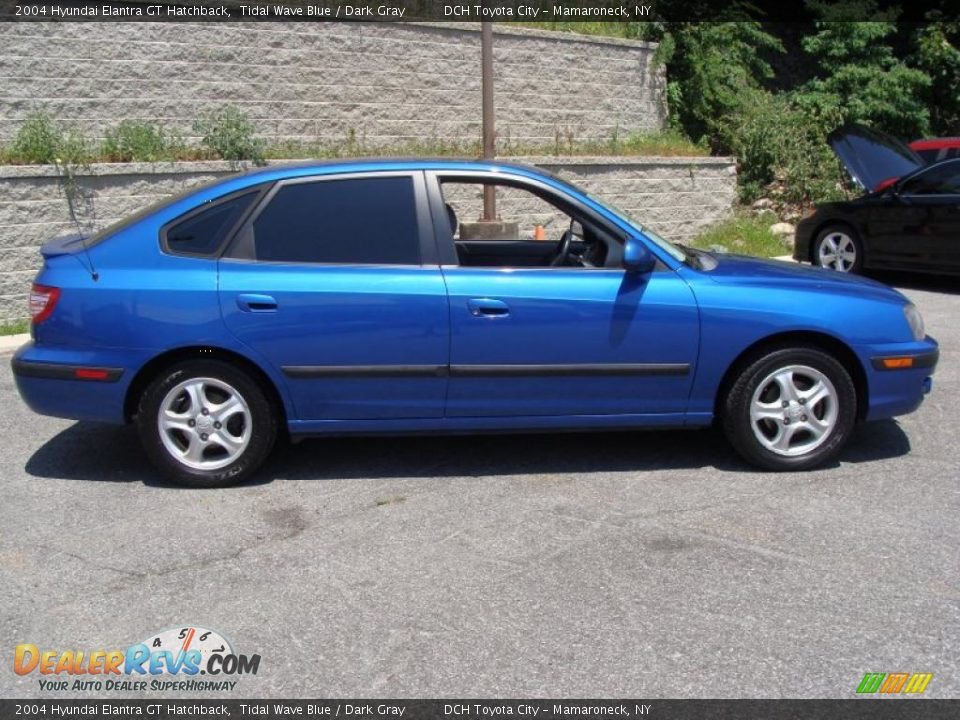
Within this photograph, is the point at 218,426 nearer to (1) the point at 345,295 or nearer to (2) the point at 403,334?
(1) the point at 345,295

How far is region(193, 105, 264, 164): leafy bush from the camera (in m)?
10.3

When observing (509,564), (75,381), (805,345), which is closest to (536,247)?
(805,345)

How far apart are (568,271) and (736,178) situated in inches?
378

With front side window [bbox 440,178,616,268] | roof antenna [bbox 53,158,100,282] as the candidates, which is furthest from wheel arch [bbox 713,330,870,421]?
roof antenna [bbox 53,158,100,282]

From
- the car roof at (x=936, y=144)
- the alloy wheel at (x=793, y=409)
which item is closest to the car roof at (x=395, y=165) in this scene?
the alloy wheel at (x=793, y=409)

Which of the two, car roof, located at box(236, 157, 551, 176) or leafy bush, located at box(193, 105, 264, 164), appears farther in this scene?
leafy bush, located at box(193, 105, 264, 164)

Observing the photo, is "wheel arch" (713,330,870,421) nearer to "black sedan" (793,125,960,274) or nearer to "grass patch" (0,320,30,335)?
"black sedan" (793,125,960,274)

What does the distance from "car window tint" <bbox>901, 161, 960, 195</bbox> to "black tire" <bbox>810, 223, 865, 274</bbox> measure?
0.70 m

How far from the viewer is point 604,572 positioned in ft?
12.7

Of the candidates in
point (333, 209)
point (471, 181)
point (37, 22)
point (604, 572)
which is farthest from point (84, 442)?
point (37, 22)

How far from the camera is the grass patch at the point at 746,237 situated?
12.5 m

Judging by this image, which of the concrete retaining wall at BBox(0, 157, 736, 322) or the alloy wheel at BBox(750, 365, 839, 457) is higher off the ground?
the concrete retaining wall at BBox(0, 157, 736, 322)

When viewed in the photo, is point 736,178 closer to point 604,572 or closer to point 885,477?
point 885,477

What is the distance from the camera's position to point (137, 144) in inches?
391
